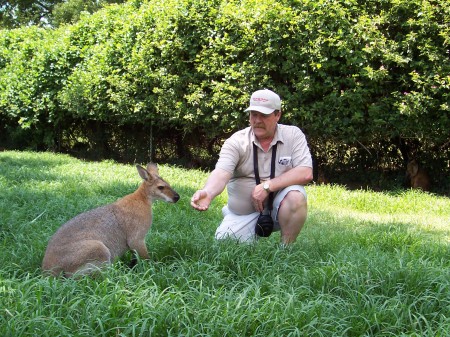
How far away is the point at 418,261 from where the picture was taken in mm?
4316

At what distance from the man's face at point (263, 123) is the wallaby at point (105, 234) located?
1.01 m

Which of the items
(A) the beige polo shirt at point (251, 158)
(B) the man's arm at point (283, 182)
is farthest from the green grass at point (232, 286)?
(A) the beige polo shirt at point (251, 158)

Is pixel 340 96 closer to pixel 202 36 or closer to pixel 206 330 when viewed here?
pixel 202 36

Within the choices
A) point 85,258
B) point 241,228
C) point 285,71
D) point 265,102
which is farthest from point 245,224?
point 285,71

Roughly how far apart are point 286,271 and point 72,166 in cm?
802

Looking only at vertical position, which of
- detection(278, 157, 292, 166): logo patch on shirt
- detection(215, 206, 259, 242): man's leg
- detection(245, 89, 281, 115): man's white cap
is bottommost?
detection(215, 206, 259, 242): man's leg

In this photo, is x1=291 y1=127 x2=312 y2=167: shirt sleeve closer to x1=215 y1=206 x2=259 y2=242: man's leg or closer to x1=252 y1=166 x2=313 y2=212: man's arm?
x1=252 y1=166 x2=313 y2=212: man's arm

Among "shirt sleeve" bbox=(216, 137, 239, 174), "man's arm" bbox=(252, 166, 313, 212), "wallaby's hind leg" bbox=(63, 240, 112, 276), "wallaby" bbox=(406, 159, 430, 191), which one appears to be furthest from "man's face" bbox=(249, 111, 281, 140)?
"wallaby" bbox=(406, 159, 430, 191)

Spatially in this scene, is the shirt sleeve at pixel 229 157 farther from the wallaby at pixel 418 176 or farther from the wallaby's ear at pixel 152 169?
the wallaby at pixel 418 176

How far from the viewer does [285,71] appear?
1010 centimetres

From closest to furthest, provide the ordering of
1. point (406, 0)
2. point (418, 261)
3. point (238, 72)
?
point (418, 261)
point (406, 0)
point (238, 72)

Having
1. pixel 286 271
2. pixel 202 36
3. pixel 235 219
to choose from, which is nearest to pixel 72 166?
pixel 202 36

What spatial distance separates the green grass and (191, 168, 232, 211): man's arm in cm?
44

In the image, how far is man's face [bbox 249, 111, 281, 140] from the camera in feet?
16.0
